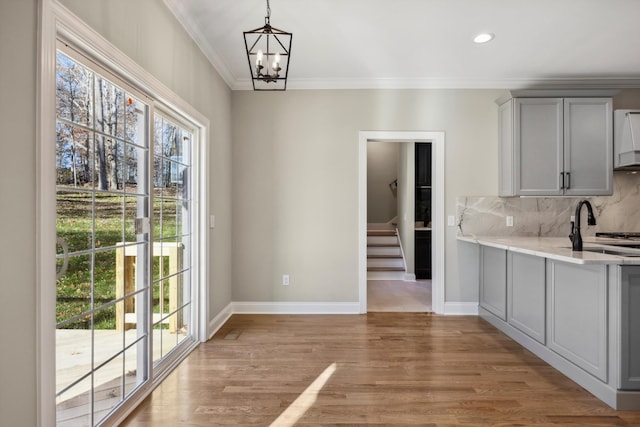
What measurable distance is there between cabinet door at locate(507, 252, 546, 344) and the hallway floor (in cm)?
117

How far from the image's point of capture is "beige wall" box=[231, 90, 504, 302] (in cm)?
412

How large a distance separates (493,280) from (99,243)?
362cm

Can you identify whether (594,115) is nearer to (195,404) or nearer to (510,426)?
(510,426)

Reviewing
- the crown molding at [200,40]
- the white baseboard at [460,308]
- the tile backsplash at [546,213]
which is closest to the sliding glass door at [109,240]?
the crown molding at [200,40]

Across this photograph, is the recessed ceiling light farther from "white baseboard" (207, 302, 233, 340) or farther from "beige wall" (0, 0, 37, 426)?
"white baseboard" (207, 302, 233, 340)

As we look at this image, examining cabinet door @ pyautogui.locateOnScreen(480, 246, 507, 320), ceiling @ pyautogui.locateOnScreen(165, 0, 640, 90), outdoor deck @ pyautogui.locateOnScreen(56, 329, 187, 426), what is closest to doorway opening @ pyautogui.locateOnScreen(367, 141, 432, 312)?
cabinet door @ pyautogui.locateOnScreen(480, 246, 507, 320)

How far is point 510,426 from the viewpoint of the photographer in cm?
198

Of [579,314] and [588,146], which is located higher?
[588,146]


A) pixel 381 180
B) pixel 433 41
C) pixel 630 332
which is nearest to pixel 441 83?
pixel 433 41

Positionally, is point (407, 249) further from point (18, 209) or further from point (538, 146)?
point (18, 209)

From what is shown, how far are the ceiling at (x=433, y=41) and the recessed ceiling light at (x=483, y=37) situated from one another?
0.15 ft

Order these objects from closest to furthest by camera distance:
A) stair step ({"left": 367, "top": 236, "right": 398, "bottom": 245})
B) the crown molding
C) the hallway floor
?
1. the crown molding
2. the hallway floor
3. stair step ({"left": 367, "top": 236, "right": 398, "bottom": 245})

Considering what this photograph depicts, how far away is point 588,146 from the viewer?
3701 millimetres

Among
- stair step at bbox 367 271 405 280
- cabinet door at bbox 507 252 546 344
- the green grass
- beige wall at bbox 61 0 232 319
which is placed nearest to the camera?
the green grass
